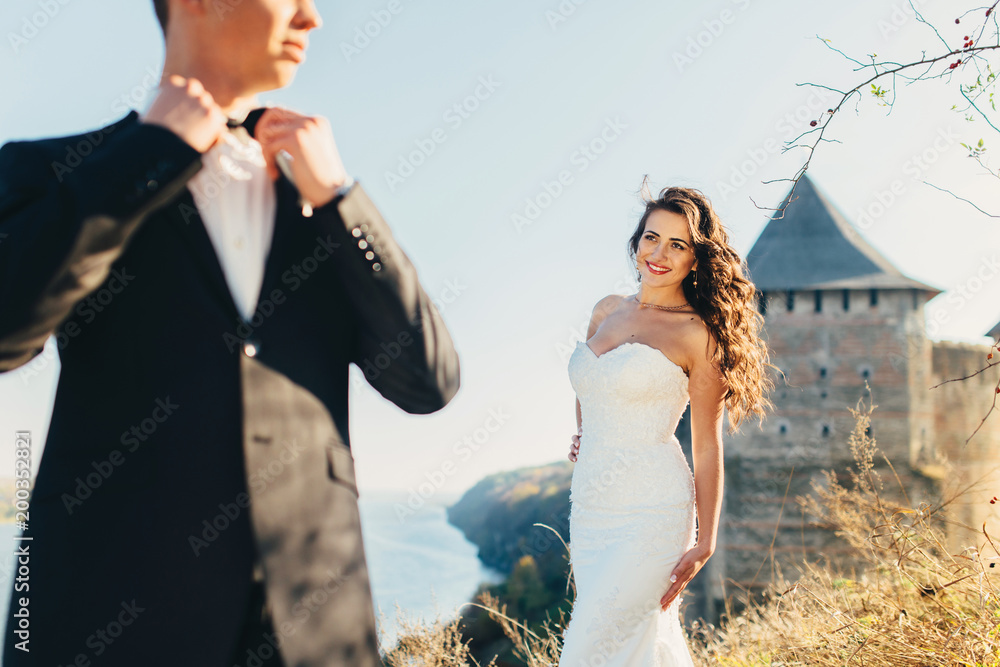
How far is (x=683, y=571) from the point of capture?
2893 millimetres

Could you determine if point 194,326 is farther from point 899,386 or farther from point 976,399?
point 976,399

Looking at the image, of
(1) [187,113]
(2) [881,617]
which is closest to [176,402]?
(1) [187,113]

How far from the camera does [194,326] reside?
3.03 ft

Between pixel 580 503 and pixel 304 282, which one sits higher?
pixel 304 282

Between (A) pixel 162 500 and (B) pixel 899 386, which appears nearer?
(A) pixel 162 500

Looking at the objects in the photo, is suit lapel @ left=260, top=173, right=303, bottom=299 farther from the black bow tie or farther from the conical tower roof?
the conical tower roof

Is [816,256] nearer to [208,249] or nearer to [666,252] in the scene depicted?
[666,252]

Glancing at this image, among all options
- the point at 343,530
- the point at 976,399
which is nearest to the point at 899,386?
the point at 976,399

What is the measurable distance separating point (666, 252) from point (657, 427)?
2.52 ft

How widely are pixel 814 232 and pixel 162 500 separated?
74.5 ft

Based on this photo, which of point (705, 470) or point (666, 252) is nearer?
point (705, 470)

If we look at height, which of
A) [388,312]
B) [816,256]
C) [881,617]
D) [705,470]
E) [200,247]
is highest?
[200,247]

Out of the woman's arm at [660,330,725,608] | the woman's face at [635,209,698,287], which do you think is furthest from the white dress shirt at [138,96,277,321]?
the woman's face at [635,209,698,287]

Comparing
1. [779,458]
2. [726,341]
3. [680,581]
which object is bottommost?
[779,458]
